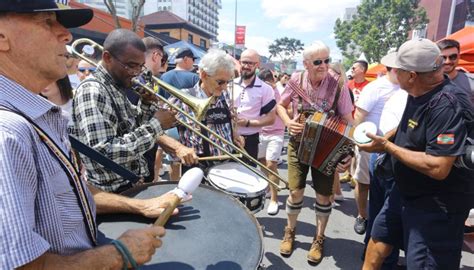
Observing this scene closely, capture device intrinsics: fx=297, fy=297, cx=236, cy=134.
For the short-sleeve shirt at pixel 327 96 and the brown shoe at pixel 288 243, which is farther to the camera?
the brown shoe at pixel 288 243

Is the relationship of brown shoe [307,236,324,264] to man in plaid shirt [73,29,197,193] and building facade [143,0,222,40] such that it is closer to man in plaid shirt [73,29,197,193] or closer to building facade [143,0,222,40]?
A: man in plaid shirt [73,29,197,193]

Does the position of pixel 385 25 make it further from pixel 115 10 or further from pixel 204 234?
pixel 204 234

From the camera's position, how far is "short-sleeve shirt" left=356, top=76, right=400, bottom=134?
3.69 m

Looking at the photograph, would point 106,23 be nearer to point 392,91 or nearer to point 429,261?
point 392,91

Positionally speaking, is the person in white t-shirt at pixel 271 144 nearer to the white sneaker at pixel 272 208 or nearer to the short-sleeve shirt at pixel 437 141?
the white sneaker at pixel 272 208

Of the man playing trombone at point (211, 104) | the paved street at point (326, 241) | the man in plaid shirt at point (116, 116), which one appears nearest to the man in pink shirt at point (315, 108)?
the paved street at point (326, 241)

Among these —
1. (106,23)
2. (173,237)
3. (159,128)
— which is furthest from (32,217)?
(106,23)

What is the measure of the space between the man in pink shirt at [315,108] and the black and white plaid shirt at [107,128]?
72.8 inches

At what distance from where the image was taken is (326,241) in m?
3.82

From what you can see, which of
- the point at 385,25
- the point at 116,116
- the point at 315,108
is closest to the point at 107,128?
the point at 116,116

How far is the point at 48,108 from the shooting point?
949 mm

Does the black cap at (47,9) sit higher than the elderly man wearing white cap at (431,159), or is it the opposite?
the black cap at (47,9)

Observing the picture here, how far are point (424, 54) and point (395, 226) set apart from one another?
4.55ft

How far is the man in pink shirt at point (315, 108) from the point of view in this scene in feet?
10.7
